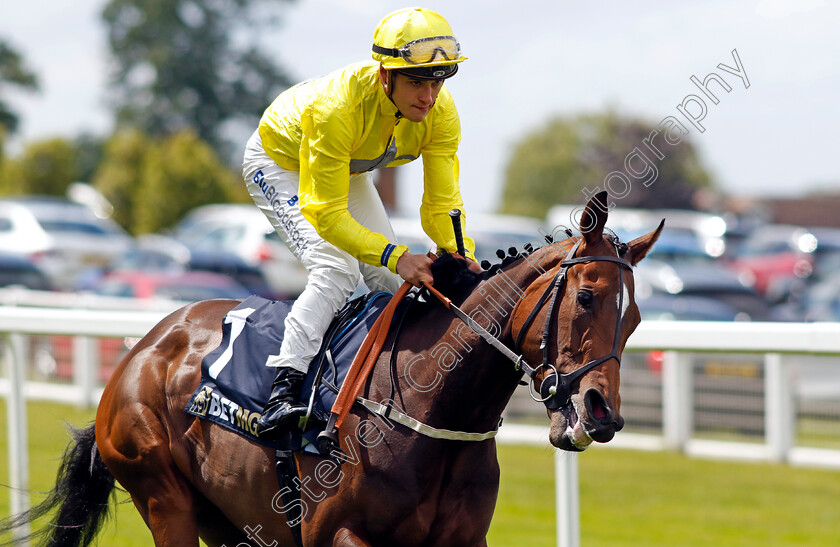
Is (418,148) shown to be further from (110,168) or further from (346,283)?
(110,168)

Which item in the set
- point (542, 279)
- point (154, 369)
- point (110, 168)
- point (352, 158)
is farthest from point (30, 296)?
point (110, 168)

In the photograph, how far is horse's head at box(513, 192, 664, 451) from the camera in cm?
270

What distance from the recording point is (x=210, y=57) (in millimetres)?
45031

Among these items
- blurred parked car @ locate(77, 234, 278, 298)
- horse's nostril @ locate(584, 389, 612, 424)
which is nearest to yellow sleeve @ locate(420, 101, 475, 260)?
horse's nostril @ locate(584, 389, 612, 424)

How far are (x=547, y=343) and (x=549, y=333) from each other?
3 centimetres

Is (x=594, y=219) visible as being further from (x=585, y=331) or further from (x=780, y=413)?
(x=780, y=413)

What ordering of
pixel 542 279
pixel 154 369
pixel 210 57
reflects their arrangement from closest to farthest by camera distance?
pixel 542 279
pixel 154 369
pixel 210 57

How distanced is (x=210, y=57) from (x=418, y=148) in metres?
43.5

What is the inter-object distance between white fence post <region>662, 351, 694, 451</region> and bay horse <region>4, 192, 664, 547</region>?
5.53m

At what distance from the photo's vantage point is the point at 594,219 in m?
2.83

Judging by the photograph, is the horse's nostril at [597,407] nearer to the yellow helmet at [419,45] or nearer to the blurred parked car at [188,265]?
the yellow helmet at [419,45]

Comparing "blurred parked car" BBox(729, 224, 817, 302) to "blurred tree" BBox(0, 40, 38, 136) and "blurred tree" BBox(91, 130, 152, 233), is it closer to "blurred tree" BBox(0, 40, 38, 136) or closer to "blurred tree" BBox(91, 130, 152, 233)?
"blurred tree" BBox(91, 130, 152, 233)

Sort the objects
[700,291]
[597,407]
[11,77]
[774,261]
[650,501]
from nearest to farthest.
Answer: [597,407] → [650,501] → [700,291] → [774,261] → [11,77]

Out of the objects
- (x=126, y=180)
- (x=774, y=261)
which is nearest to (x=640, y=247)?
(x=774, y=261)
